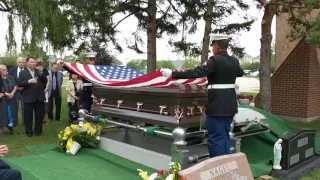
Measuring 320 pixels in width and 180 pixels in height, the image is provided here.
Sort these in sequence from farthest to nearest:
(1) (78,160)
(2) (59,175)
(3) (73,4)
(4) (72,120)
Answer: (3) (73,4) < (4) (72,120) < (1) (78,160) < (2) (59,175)

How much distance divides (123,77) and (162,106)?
2.05 metres

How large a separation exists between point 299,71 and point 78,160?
629cm

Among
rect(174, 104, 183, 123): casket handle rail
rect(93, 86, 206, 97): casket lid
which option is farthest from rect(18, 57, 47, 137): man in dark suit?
rect(174, 104, 183, 123): casket handle rail

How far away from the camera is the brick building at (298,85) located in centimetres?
881

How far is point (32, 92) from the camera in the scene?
251 inches

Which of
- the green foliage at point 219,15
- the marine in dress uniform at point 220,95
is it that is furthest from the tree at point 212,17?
the marine in dress uniform at point 220,95

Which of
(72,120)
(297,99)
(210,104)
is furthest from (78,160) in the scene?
(297,99)

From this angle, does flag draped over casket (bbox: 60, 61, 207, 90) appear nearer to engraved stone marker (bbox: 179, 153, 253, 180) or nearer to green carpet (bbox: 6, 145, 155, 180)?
green carpet (bbox: 6, 145, 155, 180)

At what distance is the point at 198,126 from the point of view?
438 centimetres

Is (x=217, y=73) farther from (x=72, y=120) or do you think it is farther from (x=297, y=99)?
(x=297, y=99)

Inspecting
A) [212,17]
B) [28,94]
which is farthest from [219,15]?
[28,94]

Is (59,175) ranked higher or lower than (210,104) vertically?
lower

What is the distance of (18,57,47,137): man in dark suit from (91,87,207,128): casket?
2.07 meters

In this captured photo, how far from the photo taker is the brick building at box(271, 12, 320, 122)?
8812 mm
